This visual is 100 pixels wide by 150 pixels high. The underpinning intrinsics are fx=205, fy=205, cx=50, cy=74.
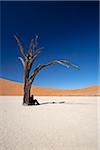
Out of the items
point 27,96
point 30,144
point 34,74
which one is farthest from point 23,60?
point 30,144

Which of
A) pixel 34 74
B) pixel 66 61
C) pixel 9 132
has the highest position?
pixel 66 61

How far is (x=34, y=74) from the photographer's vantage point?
16250mm

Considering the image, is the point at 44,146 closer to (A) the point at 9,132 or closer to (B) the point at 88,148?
(B) the point at 88,148

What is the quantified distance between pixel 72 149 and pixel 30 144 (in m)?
0.94

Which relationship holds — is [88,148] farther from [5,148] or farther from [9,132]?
[9,132]

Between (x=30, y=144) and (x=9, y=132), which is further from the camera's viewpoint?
(x=9, y=132)

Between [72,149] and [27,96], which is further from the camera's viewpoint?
[27,96]

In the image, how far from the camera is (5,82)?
64.7 meters

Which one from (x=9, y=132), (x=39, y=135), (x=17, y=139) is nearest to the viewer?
(x=17, y=139)

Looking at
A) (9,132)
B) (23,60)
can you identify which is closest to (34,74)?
(23,60)

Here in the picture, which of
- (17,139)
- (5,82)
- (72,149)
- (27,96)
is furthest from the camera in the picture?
(5,82)

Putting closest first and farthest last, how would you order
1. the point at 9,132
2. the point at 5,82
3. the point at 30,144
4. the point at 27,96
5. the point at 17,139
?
the point at 30,144 < the point at 17,139 < the point at 9,132 < the point at 27,96 < the point at 5,82

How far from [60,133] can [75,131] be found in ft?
1.69

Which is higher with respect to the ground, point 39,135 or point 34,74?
point 34,74
